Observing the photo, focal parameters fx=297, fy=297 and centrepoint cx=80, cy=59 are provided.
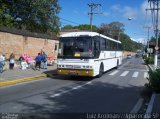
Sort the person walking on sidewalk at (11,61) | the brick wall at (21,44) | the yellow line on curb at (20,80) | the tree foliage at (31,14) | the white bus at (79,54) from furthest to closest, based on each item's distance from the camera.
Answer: the tree foliage at (31,14) → the brick wall at (21,44) → the person walking on sidewalk at (11,61) → the white bus at (79,54) → the yellow line on curb at (20,80)

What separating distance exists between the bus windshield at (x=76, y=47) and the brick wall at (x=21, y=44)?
632 cm

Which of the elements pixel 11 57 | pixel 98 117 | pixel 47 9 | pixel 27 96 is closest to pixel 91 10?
pixel 47 9

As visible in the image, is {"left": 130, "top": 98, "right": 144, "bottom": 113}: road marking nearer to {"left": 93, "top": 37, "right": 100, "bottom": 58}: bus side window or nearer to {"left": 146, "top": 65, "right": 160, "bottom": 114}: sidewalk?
{"left": 146, "top": 65, "right": 160, "bottom": 114}: sidewalk

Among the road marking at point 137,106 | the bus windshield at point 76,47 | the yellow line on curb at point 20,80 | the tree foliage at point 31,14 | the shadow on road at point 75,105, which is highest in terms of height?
the tree foliage at point 31,14

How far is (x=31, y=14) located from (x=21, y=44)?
1710 centimetres

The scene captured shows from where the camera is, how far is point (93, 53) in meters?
18.9

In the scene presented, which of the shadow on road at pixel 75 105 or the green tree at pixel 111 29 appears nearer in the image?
the shadow on road at pixel 75 105

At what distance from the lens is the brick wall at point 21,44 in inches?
931

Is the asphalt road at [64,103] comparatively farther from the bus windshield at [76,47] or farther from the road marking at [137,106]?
the bus windshield at [76,47]

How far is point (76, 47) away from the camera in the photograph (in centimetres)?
1894

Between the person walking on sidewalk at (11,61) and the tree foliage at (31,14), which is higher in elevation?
the tree foliage at (31,14)

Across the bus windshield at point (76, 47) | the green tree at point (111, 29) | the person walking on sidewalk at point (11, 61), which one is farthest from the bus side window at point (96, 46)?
the green tree at point (111, 29)

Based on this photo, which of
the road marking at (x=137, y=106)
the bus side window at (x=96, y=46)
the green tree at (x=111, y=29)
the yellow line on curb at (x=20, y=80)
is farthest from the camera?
the green tree at (x=111, y=29)

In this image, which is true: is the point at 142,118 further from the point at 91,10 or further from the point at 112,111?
the point at 91,10
